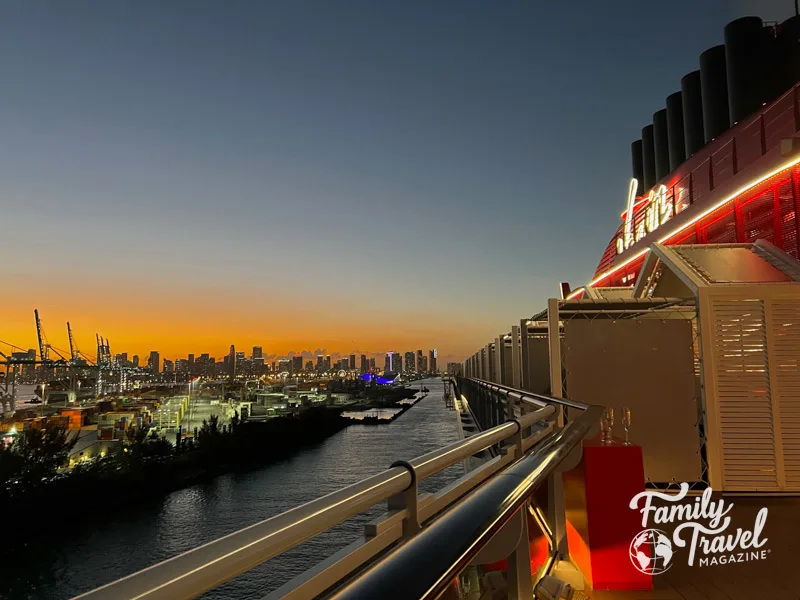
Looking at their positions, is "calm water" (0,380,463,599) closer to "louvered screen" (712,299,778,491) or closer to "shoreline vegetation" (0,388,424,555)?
"shoreline vegetation" (0,388,424,555)

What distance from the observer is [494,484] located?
1.64 meters

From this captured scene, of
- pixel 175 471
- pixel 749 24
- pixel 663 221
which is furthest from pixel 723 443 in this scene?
pixel 175 471

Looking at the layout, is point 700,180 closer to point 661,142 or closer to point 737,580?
point 661,142

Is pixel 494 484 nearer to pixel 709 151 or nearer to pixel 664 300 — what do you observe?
pixel 664 300

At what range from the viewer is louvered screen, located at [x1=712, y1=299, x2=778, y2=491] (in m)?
7.07

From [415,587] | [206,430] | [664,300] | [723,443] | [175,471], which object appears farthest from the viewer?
[206,430]

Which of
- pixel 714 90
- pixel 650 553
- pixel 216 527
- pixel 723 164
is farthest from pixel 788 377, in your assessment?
pixel 216 527

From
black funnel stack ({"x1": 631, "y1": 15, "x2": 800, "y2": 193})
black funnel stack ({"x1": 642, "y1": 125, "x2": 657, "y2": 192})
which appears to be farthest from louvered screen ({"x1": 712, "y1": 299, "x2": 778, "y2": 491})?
black funnel stack ({"x1": 642, "y1": 125, "x2": 657, "y2": 192})

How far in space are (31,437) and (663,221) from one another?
142 ft

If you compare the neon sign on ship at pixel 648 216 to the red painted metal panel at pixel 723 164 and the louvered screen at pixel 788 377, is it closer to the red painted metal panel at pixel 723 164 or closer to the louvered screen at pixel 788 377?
the red painted metal panel at pixel 723 164

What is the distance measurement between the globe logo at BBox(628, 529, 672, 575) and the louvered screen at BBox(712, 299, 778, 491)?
116 inches

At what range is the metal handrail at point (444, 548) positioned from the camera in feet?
→ 2.63

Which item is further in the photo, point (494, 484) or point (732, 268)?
point (732, 268)

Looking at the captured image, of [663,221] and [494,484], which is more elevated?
[663,221]
